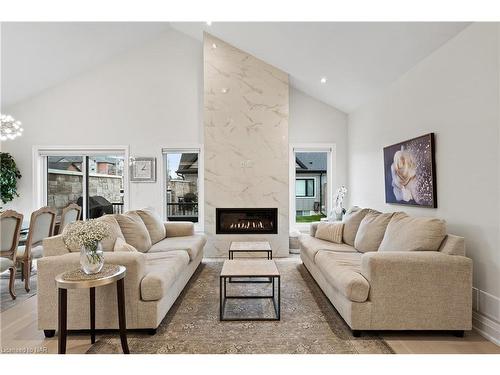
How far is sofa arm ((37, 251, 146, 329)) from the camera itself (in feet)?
8.48

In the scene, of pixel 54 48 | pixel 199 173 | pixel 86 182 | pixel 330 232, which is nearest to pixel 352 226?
pixel 330 232

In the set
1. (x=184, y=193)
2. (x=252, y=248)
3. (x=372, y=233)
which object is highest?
(x=184, y=193)

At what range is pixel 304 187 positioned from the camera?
21.2 ft

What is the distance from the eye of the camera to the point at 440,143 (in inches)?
126

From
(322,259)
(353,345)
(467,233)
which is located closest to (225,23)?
(322,259)

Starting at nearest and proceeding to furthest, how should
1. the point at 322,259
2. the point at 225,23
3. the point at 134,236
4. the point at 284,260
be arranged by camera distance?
the point at 322,259 < the point at 134,236 < the point at 225,23 < the point at 284,260

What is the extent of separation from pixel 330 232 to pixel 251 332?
2164 millimetres

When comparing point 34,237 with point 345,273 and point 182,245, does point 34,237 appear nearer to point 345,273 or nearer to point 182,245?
point 182,245

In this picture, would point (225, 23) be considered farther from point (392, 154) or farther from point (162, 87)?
point (392, 154)

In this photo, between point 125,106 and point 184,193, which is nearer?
point 125,106

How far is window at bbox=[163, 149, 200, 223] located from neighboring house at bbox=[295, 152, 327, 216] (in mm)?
1988

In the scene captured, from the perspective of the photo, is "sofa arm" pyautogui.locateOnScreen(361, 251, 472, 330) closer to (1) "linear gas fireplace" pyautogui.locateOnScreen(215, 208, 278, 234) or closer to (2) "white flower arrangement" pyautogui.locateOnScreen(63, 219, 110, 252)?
(2) "white flower arrangement" pyautogui.locateOnScreen(63, 219, 110, 252)

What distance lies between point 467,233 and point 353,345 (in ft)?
4.63

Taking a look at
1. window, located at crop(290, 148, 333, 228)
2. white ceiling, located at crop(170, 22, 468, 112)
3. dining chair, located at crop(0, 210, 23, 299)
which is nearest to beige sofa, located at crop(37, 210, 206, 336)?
dining chair, located at crop(0, 210, 23, 299)
